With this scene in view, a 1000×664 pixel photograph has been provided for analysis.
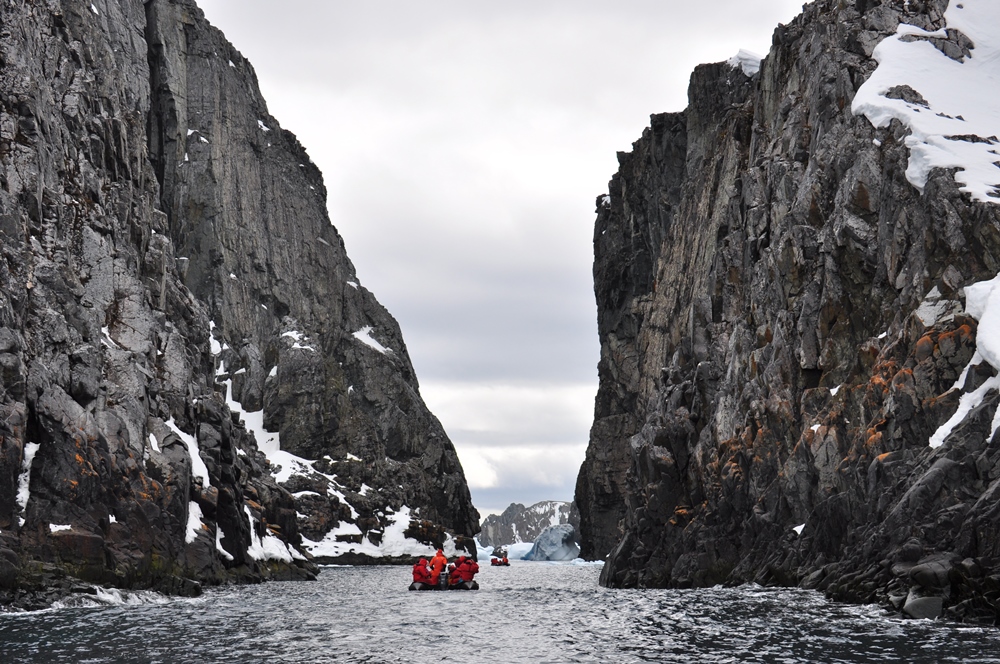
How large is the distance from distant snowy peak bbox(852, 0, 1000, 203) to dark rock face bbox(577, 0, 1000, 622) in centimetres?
133

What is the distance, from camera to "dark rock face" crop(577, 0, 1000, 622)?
4138 centimetres

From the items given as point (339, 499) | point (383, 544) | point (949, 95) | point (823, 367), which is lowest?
point (383, 544)

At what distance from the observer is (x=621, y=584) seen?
74.5 m

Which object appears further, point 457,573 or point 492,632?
point 457,573

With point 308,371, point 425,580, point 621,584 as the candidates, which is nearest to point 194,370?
point 425,580

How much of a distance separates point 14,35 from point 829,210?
54039mm

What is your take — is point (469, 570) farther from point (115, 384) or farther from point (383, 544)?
point (383, 544)

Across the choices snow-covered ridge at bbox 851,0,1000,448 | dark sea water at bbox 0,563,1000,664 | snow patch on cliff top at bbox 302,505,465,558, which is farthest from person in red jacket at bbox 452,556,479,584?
snow patch on cliff top at bbox 302,505,465,558

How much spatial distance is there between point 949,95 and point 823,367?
20247mm

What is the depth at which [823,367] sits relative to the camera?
203 ft

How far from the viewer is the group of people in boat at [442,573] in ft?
238

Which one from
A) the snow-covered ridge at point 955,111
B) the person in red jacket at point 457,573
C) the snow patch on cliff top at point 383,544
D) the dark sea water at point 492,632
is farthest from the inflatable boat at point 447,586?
the snow patch on cliff top at point 383,544

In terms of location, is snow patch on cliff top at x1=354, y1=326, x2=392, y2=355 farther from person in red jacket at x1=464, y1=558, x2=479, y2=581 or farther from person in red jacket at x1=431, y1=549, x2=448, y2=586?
person in red jacket at x1=431, y1=549, x2=448, y2=586

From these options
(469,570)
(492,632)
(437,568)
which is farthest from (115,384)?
(492,632)
